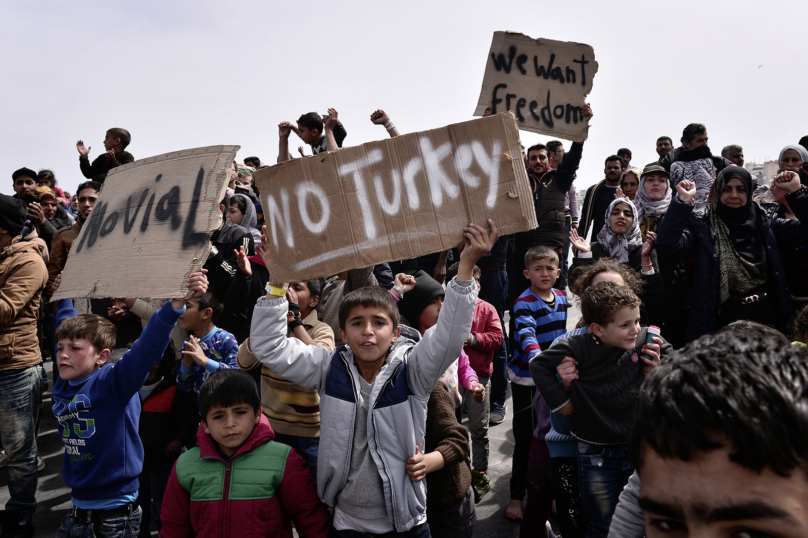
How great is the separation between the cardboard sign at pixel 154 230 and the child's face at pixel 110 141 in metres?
3.25

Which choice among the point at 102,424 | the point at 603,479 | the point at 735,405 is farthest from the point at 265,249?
the point at 735,405

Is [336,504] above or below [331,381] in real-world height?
below

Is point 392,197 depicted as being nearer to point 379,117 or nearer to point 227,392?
point 227,392

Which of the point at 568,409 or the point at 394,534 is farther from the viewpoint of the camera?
the point at 568,409

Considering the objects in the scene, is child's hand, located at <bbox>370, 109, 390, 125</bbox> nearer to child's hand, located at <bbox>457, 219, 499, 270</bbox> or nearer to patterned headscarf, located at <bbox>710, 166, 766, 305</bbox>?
child's hand, located at <bbox>457, 219, 499, 270</bbox>

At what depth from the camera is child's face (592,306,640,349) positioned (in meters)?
2.52

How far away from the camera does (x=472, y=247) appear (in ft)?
6.87

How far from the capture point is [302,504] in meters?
2.27

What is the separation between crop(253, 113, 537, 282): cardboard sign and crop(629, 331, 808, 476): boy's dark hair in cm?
128

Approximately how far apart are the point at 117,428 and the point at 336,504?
4.18 feet

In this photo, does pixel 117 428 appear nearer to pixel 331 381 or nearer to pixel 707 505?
pixel 331 381

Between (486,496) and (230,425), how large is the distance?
2.26m

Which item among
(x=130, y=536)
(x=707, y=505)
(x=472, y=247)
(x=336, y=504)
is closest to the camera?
(x=707, y=505)

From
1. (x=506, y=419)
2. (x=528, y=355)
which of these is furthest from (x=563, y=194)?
(x=528, y=355)
